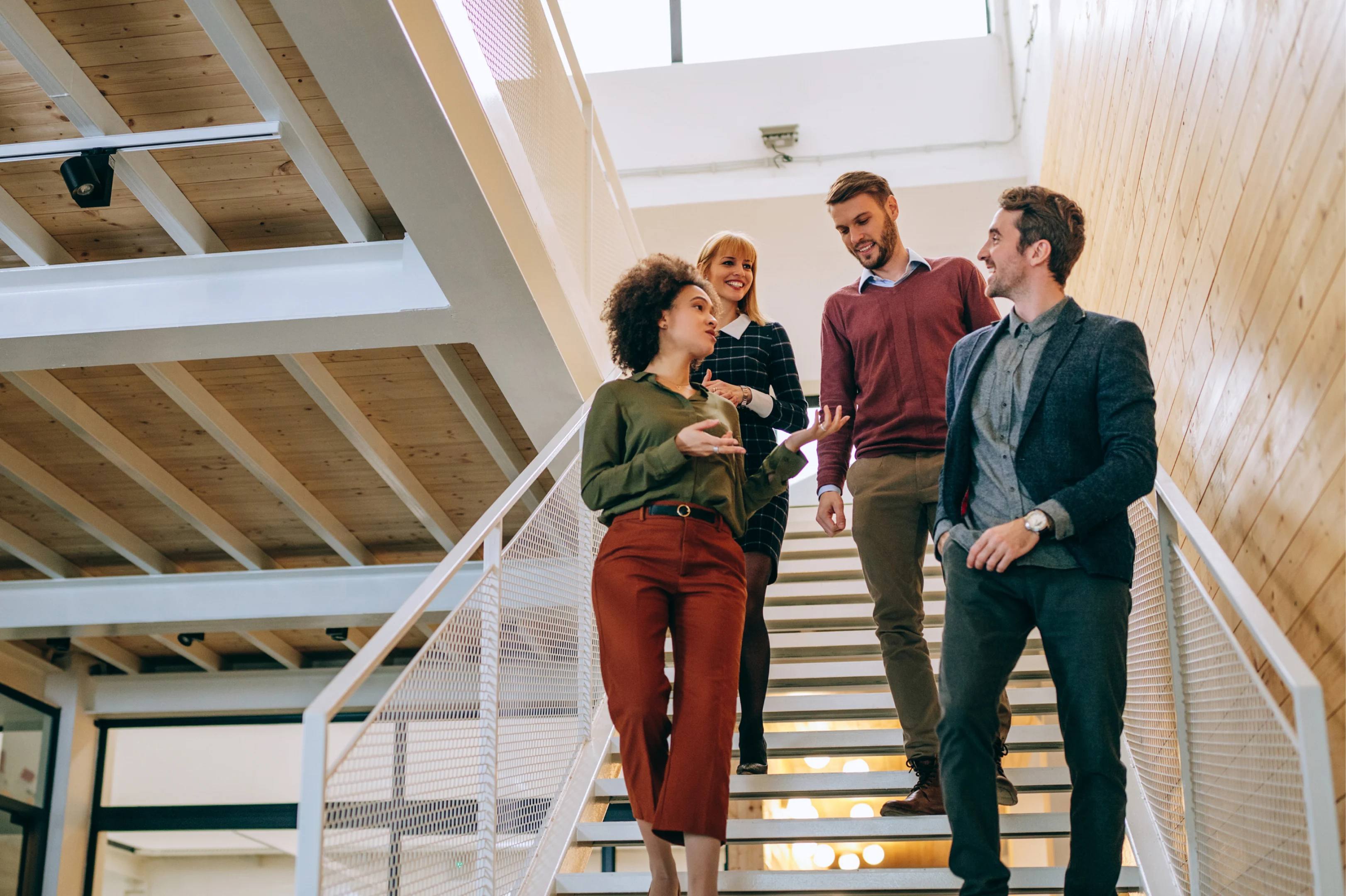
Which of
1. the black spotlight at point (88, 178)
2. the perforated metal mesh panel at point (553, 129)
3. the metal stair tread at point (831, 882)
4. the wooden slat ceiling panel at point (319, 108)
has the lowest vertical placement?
the metal stair tread at point (831, 882)

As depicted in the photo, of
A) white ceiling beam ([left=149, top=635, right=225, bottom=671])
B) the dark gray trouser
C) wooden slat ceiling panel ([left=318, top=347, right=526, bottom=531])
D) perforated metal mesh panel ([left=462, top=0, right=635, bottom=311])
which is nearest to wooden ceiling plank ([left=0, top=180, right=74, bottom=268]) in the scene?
wooden slat ceiling panel ([left=318, top=347, right=526, bottom=531])

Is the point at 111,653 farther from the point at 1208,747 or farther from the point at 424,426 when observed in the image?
the point at 1208,747

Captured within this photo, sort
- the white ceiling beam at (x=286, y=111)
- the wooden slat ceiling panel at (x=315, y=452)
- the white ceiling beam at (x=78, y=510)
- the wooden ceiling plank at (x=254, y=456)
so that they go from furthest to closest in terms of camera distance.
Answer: the white ceiling beam at (x=78, y=510) < the wooden slat ceiling panel at (x=315, y=452) < the wooden ceiling plank at (x=254, y=456) < the white ceiling beam at (x=286, y=111)

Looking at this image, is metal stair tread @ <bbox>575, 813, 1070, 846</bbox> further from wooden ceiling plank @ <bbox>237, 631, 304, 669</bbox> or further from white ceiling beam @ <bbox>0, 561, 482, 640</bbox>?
wooden ceiling plank @ <bbox>237, 631, 304, 669</bbox>

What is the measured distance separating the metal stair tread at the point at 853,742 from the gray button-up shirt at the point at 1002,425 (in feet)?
4.15

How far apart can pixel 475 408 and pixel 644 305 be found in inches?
103

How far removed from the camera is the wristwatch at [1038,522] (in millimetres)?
2164

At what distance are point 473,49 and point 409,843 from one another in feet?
6.99

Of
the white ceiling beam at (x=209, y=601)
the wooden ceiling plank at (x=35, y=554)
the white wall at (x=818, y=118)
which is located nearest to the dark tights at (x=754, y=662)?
the white ceiling beam at (x=209, y=601)

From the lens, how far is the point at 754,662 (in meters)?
3.21

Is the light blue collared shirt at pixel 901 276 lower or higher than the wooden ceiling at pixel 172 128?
lower

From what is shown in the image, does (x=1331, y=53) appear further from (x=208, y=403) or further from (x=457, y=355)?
(x=208, y=403)

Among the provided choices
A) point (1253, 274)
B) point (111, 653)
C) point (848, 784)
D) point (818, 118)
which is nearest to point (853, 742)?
point (848, 784)

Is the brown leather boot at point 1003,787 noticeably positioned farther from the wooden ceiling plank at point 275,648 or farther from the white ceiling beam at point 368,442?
the wooden ceiling plank at point 275,648
